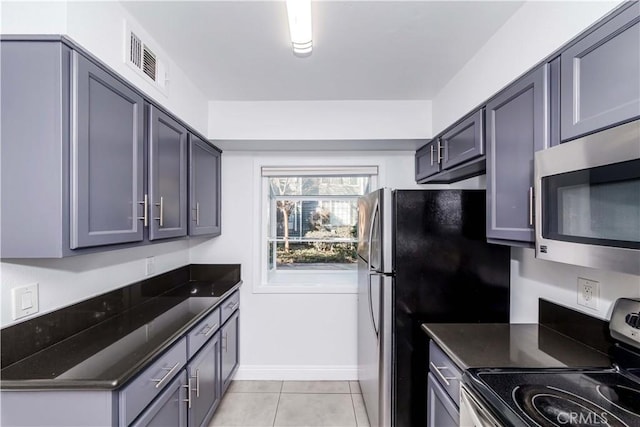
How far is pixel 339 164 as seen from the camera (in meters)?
2.86

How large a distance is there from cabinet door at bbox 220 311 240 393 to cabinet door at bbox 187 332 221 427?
4.9 inches

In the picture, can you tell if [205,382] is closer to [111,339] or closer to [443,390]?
[111,339]

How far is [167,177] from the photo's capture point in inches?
70.3

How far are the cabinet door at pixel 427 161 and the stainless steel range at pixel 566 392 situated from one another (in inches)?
55.0

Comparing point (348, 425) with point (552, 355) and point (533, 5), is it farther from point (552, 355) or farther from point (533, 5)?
point (533, 5)

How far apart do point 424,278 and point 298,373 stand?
171 cm

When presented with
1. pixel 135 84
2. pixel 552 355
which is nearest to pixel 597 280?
pixel 552 355

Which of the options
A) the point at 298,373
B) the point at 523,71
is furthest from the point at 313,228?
the point at 523,71

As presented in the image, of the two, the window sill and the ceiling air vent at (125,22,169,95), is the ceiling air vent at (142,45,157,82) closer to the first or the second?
the ceiling air vent at (125,22,169,95)

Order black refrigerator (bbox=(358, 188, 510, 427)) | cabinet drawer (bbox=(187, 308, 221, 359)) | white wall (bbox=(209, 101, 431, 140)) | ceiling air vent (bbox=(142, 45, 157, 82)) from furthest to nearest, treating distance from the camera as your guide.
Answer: white wall (bbox=(209, 101, 431, 140))
black refrigerator (bbox=(358, 188, 510, 427))
cabinet drawer (bbox=(187, 308, 221, 359))
ceiling air vent (bbox=(142, 45, 157, 82))

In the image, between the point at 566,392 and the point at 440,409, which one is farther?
the point at 440,409

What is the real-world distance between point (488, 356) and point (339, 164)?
1976mm

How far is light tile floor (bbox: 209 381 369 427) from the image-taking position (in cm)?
222

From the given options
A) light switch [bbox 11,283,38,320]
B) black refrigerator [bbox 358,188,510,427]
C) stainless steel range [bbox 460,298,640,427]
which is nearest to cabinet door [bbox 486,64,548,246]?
black refrigerator [bbox 358,188,510,427]
